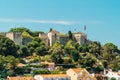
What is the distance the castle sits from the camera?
241 feet

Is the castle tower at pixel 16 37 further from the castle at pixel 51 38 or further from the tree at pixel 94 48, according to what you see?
the tree at pixel 94 48

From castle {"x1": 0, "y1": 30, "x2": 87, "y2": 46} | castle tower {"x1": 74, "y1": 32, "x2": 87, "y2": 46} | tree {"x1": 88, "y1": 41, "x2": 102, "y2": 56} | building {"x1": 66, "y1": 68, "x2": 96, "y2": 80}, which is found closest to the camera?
building {"x1": 66, "y1": 68, "x2": 96, "y2": 80}

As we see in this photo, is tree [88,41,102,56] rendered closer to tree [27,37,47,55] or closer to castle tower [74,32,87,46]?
castle tower [74,32,87,46]

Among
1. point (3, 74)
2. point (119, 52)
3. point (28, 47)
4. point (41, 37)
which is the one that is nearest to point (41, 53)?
point (28, 47)

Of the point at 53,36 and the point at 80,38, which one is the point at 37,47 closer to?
the point at 53,36

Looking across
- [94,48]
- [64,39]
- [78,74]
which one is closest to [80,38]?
[64,39]

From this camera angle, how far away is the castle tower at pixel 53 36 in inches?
3011

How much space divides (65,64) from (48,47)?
23.0 ft

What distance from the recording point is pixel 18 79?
5447 centimetres

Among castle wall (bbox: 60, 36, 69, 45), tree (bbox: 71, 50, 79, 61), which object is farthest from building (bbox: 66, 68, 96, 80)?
castle wall (bbox: 60, 36, 69, 45)

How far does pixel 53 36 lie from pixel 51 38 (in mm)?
474

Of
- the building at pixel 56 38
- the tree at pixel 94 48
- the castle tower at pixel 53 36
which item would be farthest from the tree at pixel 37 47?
the tree at pixel 94 48

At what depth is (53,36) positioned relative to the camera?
252 ft

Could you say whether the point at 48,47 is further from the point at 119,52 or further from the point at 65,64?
the point at 119,52
